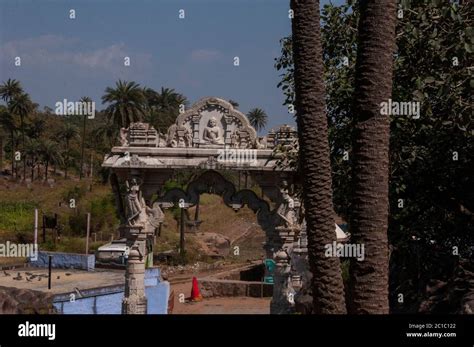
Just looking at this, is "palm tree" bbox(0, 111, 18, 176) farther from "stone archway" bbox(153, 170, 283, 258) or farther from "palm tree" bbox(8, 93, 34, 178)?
"stone archway" bbox(153, 170, 283, 258)

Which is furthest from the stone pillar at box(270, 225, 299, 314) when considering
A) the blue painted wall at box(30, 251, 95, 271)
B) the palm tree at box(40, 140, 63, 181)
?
the palm tree at box(40, 140, 63, 181)

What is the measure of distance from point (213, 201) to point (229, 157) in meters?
46.5

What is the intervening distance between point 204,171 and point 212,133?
933 mm

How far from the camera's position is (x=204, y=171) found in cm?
A: 1622

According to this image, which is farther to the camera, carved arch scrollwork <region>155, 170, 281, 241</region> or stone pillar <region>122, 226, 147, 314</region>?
carved arch scrollwork <region>155, 170, 281, 241</region>

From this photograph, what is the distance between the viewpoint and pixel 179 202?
16.3 m

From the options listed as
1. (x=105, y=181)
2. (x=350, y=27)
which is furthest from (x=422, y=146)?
(x=105, y=181)

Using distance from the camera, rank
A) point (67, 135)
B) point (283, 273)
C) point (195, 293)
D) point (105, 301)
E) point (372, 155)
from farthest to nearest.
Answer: point (67, 135) → point (195, 293) → point (105, 301) → point (283, 273) → point (372, 155)

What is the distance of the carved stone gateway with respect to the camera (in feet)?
51.2

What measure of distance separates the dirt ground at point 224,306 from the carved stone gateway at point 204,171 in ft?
30.9

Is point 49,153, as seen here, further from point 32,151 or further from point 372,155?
point 372,155

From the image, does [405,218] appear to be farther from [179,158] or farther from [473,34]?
[179,158]

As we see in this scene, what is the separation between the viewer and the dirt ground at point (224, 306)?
25.8 metres

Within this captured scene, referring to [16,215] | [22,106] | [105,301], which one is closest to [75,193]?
[16,215]
